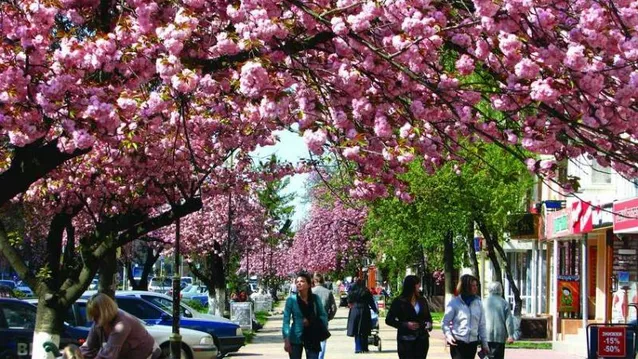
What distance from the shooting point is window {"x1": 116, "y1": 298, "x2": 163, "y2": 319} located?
25.9 metres

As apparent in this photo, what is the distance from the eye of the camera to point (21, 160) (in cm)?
1189

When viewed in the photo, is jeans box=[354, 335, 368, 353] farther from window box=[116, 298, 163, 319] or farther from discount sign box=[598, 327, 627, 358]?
discount sign box=[598, 327, 627, 358]

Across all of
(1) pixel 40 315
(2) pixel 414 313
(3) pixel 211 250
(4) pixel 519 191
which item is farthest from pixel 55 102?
(3) pixel 211 250

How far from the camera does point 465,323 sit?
15.6 metres

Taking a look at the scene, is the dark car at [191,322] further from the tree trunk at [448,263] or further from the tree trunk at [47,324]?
the tree trunk at [448,263]

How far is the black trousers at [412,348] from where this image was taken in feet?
52.5

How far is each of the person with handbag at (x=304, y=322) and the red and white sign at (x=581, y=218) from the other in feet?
42.7

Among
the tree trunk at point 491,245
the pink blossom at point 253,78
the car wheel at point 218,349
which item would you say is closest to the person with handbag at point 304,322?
the pink blossom at point 253,78

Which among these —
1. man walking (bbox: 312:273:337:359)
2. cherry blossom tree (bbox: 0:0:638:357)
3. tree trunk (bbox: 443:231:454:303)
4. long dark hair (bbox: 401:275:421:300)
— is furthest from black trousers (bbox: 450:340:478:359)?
tree trunk (bbox: 443:231:454:303)

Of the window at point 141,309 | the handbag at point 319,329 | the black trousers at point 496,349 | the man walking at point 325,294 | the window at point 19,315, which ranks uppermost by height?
the man walking at point 325,294

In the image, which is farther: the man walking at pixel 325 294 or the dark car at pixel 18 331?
the man walking at pixel 325 294

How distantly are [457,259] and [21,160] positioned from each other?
1685 inches

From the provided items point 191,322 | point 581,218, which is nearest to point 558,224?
point 581,218

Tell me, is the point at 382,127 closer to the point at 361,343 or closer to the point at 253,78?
the point at 253,78
